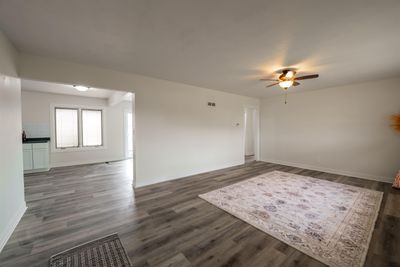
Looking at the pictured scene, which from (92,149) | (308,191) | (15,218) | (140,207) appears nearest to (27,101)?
(92,149)

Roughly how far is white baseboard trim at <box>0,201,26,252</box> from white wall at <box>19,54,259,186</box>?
178cm

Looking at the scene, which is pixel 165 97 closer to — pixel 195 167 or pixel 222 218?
pixel 195 167

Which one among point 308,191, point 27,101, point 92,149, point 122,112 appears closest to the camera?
point 308,191

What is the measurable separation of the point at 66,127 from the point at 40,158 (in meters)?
1.34

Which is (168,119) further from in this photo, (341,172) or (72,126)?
(341,172)

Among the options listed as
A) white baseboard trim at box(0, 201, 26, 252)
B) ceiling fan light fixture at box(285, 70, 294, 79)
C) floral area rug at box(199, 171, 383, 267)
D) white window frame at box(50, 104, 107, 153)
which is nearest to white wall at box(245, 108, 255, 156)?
floral area rug at box(199, 171, 383, 267)

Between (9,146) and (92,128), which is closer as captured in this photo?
(9,146)

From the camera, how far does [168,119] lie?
416 cm

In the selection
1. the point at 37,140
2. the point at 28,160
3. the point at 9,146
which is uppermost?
the point at 9,146

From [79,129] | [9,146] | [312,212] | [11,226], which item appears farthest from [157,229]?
[79,129]

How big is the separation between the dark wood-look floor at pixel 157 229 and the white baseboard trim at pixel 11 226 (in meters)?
0.05

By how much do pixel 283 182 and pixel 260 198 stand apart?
1.26 metres

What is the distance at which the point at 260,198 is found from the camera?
3.14 meters

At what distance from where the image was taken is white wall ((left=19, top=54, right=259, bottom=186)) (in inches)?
115
